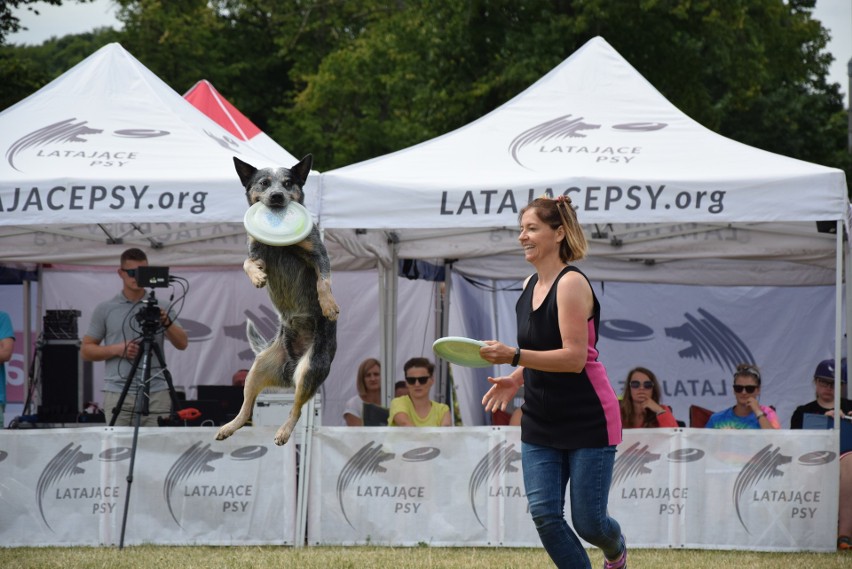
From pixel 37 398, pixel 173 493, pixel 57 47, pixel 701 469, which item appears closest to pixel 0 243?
pixel 37 398

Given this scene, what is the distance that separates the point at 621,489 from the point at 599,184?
7.13 feet

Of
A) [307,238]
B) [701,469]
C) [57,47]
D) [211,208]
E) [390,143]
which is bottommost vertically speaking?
[701,469]

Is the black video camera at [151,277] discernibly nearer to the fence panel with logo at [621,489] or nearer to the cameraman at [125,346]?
the cameraman at [125,346]

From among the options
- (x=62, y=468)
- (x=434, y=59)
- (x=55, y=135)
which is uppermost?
(x=434, y=59)

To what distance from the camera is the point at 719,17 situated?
62.6ft

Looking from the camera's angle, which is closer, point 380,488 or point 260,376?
point 260,376

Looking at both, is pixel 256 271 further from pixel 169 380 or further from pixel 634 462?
pixel 634 462

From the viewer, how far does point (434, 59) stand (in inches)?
807

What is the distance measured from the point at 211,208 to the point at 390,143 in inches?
733

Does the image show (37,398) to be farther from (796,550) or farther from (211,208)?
(796,550)

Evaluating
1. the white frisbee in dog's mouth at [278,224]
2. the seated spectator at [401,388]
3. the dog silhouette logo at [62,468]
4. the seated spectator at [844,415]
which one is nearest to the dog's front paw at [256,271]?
the white frisbee in dog's mouth at [278,224]

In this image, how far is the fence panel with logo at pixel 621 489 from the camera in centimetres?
770

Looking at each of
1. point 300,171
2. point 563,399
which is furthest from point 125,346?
point 563,399

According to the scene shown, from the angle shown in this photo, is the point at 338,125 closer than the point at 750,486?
No
